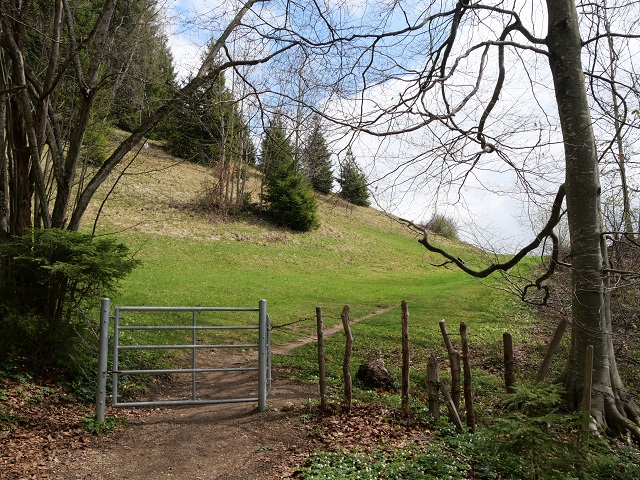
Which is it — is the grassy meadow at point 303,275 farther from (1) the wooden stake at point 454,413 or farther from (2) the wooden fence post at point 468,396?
(1) the wooden stake at point 454,413

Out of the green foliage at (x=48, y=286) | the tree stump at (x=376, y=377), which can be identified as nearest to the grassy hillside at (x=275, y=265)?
the tree stump at (x=376, y=377)

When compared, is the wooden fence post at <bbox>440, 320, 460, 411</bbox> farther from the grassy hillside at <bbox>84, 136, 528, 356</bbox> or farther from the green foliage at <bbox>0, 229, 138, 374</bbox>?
the green foliage at <bbox>0, 229, 138, 374</bbox>

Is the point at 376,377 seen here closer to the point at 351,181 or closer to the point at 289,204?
the point at 351,181

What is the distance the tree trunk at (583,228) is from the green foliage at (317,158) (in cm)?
338

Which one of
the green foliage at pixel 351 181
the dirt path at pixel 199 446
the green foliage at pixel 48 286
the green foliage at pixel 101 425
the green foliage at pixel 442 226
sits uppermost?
the green foliage at pixel 351 181

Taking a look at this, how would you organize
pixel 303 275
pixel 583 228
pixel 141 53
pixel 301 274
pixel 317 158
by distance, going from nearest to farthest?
pixel 583 228 → pixel 317 158 → pixel 141 53 → pixel 303 275 → pixel 301 274

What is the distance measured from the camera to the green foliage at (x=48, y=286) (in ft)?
22.7

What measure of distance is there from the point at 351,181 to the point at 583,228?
3.33m

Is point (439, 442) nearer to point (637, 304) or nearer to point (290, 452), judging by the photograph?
point (290, 452)

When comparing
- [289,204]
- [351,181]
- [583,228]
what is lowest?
[583,228]

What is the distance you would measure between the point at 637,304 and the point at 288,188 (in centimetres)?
2401

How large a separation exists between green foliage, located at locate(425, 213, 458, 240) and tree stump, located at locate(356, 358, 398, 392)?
2660 mm

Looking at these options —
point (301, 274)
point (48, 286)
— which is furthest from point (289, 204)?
point (48, 286)

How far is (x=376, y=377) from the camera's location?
29.0 ft
